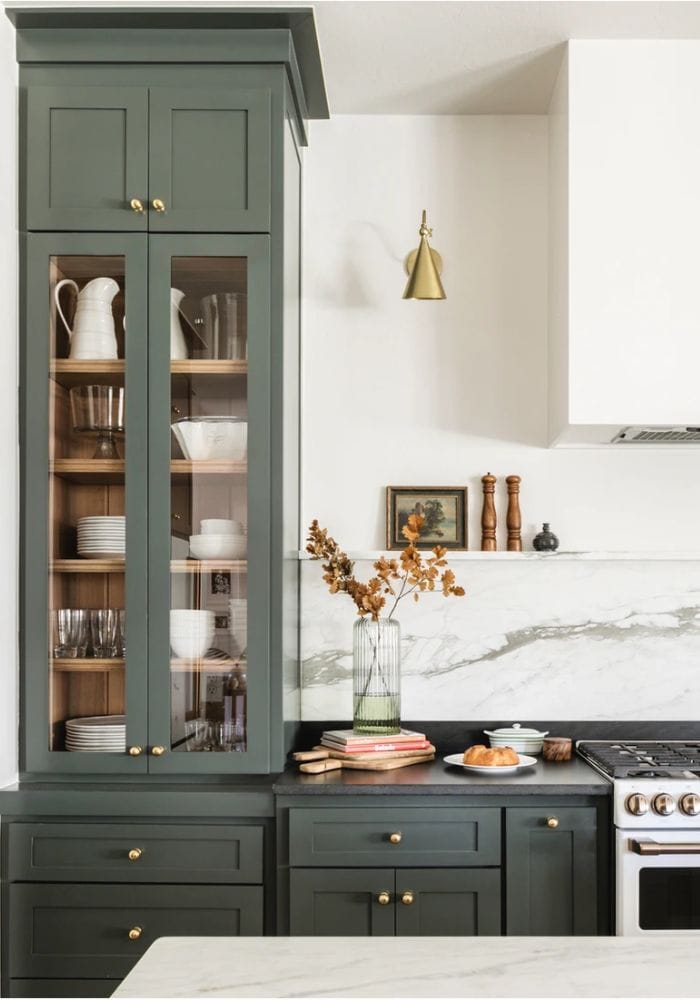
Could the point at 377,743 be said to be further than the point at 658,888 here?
Yes

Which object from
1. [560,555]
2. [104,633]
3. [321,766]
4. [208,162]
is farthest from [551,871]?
[208,162]

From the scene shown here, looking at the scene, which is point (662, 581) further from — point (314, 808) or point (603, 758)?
point (314, 808)

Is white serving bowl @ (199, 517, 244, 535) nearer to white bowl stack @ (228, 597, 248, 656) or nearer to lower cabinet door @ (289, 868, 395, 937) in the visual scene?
white bowl stack @ (228, 597, 248, 656)

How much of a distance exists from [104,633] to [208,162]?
128 centimetres

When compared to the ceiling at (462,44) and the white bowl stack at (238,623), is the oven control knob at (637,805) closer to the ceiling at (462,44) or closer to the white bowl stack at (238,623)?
Answer: the white bowl stack at (238,623)

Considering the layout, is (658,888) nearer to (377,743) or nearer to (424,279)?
(377,743)

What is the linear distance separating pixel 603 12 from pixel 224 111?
1033 millimetres

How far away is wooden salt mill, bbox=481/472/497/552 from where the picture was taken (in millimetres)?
3180

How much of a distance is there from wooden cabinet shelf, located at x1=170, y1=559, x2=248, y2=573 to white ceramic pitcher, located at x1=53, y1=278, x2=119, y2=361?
58cm

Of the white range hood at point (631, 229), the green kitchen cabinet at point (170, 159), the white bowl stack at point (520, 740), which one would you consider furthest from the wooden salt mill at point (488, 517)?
the green kitchen cabinet at point (170, 159)

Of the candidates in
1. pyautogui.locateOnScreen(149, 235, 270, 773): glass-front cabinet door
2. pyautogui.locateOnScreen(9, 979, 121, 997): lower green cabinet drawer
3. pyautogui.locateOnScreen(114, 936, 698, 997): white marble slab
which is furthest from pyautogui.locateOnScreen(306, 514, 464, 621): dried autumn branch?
pyautogui.locateOnScreen(114, 936, 698, 997): white marble slab

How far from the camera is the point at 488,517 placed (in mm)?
3186

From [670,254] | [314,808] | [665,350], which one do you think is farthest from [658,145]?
[314,808]

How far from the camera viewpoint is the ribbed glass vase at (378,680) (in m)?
2.88
